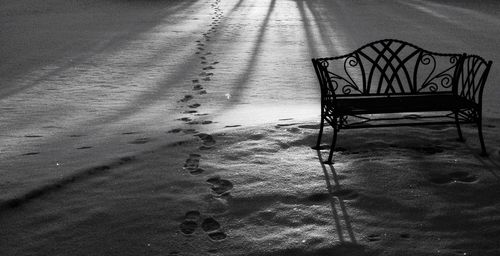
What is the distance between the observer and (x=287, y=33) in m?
11.4

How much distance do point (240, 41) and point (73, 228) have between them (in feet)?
25.6

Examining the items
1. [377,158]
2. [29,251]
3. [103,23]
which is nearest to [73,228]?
[29,251]

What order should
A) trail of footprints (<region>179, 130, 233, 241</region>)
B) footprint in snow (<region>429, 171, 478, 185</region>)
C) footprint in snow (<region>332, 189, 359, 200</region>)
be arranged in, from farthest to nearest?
footprint in snow (<region>429, 171, 478, 185</region>) < footprint in snow (<region>332, 189, 359, 200</region>) < trail of footprints (<region>179, 130, 233, 241</region>)

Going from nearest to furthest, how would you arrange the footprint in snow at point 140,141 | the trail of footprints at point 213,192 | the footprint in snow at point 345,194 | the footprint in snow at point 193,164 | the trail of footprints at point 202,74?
the trail of footprints at point 213,192
the footprint in snow at point 345,194
the footprint in snow at point 193,164
the footprint in snow at point 140,141
the trail of footprints at point 202,74

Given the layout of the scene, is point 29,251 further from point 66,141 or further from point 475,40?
point 475,40

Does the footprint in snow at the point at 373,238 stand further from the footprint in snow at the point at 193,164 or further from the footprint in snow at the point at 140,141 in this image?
the footprint in snow at the point at 140,141

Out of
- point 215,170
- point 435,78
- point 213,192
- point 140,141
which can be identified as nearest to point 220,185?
point 213,192

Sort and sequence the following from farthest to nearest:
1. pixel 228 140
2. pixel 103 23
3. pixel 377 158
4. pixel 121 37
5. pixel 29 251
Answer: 1. pixel 103 23
2. pixel 121 37
3. pixel 228 140
4. pixel 377 158
5. pixel 29 251

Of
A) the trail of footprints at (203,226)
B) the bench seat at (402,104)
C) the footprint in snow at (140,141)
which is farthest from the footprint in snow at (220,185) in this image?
the footprint in snow at (140,141)

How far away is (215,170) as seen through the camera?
3.71m

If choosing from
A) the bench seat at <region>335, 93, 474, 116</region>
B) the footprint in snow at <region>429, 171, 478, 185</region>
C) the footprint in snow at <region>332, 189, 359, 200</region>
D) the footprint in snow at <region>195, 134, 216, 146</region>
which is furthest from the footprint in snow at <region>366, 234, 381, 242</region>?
the footprint in snow at <region>195, 134, 216, 146</region>

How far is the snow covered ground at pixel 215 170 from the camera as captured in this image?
285 centimetres

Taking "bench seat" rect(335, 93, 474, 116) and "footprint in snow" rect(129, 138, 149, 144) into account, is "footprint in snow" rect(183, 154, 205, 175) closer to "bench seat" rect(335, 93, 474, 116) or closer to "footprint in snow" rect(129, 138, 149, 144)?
"footprint in snow" rect(129, 138, 149, 144)

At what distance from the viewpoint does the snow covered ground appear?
9.36 ft
